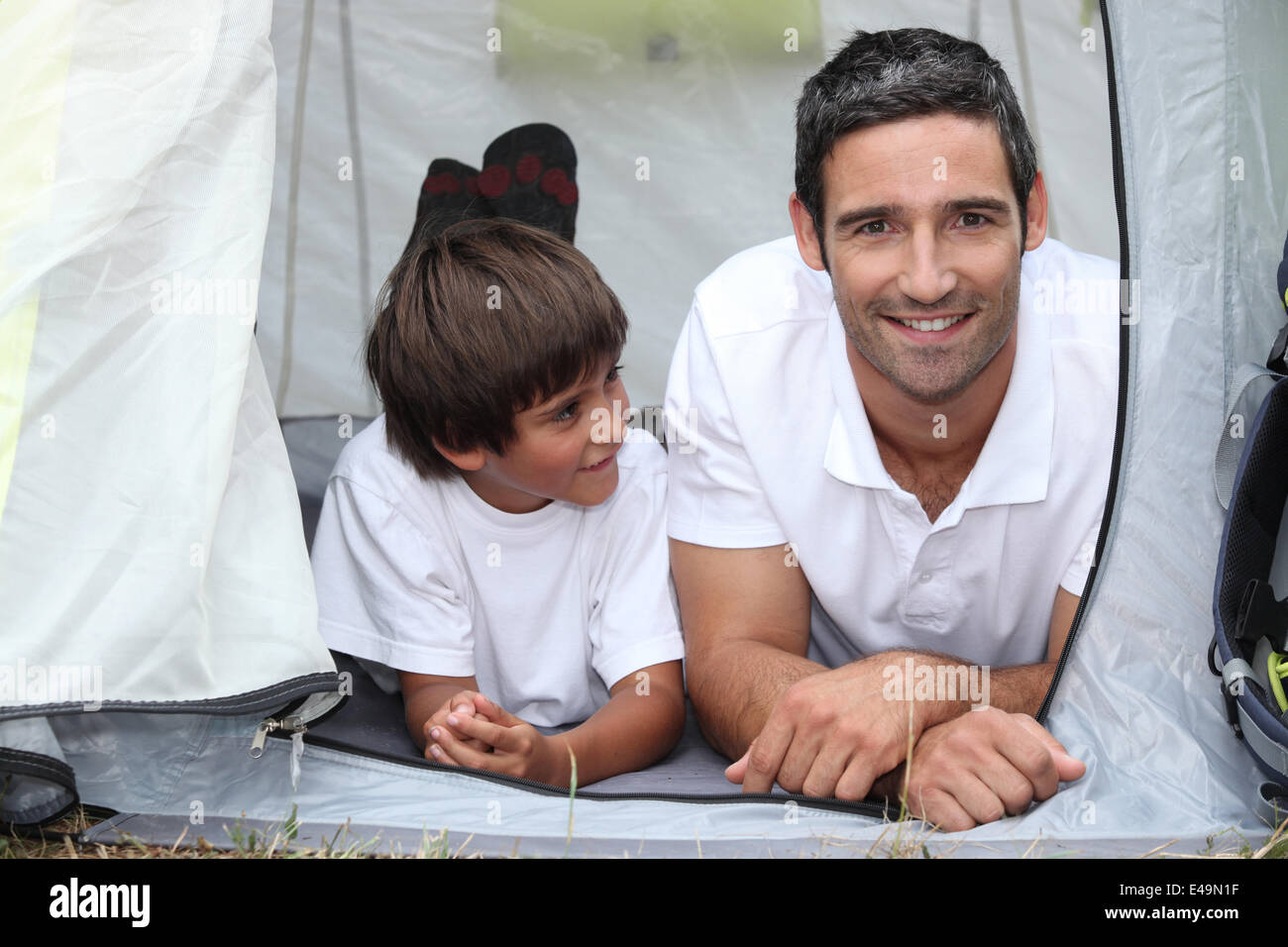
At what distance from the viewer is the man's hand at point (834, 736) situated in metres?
1.28

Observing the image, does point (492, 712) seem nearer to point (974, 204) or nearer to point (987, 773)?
point (987, 773)

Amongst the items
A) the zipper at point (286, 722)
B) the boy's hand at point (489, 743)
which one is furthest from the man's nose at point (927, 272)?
the zipper at point (286, 722)

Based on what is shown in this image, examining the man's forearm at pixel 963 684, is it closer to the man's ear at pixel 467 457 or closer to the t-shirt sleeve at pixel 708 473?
the t-shirt sleeve at pixel 708 473

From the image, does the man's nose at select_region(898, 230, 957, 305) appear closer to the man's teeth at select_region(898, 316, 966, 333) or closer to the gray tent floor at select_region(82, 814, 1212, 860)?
the man's teeth at select_region(898, 316, 966, 333)

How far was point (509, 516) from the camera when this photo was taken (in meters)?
1.68

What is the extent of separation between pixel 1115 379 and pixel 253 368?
1007mm

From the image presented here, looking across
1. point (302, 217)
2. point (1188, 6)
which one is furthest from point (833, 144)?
point (302, 217)

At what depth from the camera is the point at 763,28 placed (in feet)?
7.29

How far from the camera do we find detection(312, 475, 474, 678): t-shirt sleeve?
5.15ft

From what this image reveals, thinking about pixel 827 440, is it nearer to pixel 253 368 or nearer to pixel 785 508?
pixel 785 508

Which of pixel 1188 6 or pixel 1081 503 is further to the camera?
pixel 1081 503

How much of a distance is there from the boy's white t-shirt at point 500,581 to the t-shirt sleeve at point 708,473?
63 millimetres

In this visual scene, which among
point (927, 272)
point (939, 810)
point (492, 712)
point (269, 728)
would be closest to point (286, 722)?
point (269, 728)

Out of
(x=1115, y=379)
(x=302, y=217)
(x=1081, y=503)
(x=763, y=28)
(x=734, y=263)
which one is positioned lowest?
(x=1081, y=503)
